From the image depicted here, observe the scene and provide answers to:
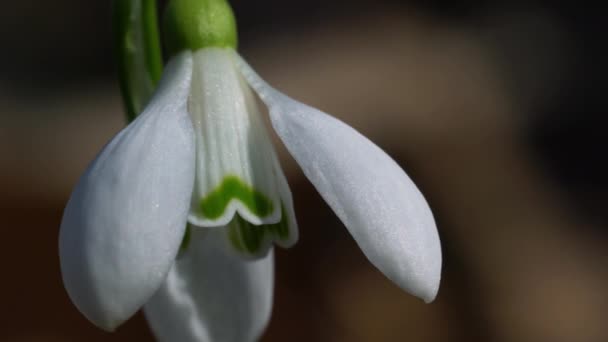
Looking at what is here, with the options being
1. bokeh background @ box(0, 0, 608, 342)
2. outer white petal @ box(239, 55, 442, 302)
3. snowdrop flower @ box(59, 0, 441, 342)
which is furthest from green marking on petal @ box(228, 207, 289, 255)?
bokeh background @ box(0, 0, 608, 342)

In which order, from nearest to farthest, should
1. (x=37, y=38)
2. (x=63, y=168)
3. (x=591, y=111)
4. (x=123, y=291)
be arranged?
(x=123, y=291) < (x=63, y=168) < (x=591, y=111) < (x=37, y=38)

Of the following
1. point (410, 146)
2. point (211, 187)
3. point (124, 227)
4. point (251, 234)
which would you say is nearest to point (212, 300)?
point (251, 234)

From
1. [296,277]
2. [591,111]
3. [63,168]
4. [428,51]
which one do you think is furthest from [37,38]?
[591,111]

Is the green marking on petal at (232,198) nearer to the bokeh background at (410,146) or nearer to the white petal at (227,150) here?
the white petal at (227,150)

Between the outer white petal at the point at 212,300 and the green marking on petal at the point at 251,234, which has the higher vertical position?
the green marking on petal at the point at 251,234

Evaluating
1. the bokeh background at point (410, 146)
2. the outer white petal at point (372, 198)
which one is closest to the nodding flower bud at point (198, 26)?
the outer white petal at point (372, 198)

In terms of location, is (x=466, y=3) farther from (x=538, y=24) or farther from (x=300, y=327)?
(x=300, y=327)
